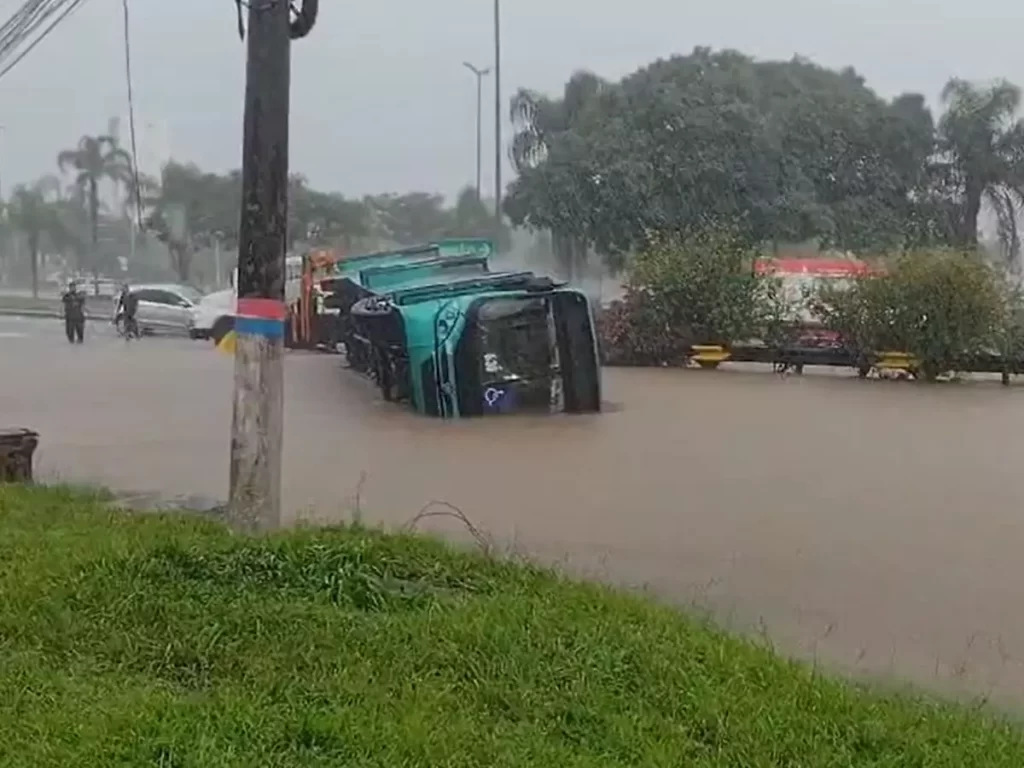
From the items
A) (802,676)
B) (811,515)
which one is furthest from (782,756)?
(811,515)

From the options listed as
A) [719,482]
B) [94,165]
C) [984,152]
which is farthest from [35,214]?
[719,482]

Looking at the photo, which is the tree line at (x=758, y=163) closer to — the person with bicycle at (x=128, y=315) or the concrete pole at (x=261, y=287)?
the person with bicycle at (x=128, y=315)

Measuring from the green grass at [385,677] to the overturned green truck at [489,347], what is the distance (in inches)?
306

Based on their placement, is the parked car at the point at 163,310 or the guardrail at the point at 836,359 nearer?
the guardrail at the point at 836,359

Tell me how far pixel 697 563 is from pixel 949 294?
13.2m

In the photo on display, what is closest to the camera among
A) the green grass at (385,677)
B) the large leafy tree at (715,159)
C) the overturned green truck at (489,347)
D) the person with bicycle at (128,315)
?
the green grass at (385,677)

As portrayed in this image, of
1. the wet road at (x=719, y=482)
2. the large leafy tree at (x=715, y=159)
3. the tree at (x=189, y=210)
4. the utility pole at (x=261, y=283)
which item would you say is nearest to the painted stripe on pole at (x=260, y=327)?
the utility pole at (x=261, y=283)

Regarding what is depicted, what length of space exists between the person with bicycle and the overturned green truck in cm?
1514

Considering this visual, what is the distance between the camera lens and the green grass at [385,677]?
11.2 feet

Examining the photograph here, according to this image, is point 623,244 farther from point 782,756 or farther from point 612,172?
point 782,756

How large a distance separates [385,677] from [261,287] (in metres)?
2.66

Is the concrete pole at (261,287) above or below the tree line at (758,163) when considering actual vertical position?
below

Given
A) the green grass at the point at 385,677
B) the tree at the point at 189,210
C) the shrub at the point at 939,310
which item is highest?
the tree at the point at 189,210

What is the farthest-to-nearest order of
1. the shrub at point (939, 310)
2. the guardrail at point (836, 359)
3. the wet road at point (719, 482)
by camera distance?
1. the guardrail at point (836, 359)
2. the shrub at point (939, 310)
3. the wet road at point (719, 482)
